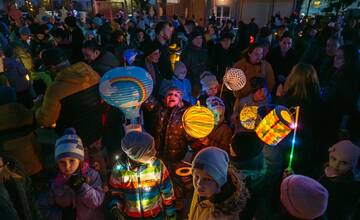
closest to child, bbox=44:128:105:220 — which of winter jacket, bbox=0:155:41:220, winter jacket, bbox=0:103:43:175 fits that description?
winter jacket, bbox=0:155:41:220

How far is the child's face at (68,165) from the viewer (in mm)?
2643

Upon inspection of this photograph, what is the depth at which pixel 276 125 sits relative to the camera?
2551 millimetres

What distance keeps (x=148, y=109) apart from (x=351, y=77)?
329cm

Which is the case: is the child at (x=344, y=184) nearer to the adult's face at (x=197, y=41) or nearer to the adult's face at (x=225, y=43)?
the adult's face at (x=197, y=41)

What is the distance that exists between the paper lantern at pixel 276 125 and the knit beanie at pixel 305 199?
0.53 m

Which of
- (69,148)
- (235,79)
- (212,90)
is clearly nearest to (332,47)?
(212,90)

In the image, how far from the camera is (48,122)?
3.43 m

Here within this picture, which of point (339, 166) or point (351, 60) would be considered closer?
point (339, 166)

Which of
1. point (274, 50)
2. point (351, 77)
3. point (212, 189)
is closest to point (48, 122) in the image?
point (212, 189)

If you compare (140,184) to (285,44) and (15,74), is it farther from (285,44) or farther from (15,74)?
(285,44)

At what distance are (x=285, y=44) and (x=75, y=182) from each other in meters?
5.37

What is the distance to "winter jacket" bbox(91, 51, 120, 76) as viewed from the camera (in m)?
4.62

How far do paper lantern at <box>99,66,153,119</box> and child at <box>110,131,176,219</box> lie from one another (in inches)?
15.5

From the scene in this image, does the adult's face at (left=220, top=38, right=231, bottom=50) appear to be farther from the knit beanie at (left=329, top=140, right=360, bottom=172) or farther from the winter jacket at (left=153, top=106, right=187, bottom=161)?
the knit beanie at (left=329, top=140, right=360, bottom=172)
